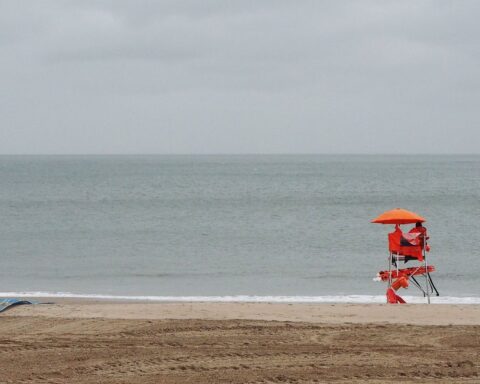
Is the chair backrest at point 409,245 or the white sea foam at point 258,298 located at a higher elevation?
the chair backrest at point 409,245

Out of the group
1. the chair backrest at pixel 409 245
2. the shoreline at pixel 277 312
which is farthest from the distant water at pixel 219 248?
the shoreline at pixel 277 312

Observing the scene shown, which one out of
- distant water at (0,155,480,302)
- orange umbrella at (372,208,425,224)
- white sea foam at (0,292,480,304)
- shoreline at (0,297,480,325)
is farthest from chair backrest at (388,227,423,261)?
distant water at (0,155,480,302)

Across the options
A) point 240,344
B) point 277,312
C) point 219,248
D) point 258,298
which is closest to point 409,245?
point 277,312

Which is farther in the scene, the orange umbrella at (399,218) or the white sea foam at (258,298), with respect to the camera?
the white sea foam at (258,298)

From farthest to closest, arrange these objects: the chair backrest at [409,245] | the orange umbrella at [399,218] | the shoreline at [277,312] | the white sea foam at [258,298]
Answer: the white sea foam at [258,298], the chair backrest at [409,245], the orange umbrella at [399,218], the shoreline at [277,312]

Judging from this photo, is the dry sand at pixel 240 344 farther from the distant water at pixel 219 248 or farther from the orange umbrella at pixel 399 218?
the distant water at pixel 219 248

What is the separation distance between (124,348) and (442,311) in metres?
4.45

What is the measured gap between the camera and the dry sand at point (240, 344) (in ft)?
24.1

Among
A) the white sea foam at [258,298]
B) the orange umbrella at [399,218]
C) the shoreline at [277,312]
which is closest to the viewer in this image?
the shoreline at [277,312]

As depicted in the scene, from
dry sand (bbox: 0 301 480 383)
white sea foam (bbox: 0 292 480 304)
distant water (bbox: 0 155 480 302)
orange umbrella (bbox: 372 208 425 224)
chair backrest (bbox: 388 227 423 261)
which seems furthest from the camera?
distant water (bbox: 0 155 480 302)

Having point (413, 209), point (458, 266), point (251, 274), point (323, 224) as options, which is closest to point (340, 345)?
point (251, 274)

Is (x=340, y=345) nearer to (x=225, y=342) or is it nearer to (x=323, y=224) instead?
(x=225, y=342)

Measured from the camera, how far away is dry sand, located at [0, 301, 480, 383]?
24.1ft

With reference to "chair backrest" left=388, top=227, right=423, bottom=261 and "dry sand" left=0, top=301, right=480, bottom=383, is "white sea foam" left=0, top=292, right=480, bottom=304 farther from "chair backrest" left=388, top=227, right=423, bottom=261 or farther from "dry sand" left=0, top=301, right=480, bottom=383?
"dry sand" left=0, top=301, right=480, bottom=383
